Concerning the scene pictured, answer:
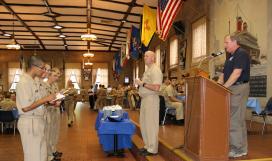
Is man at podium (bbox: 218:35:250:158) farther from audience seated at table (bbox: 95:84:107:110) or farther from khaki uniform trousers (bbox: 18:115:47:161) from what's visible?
audience seated at table (bbox: 95:84:107:110)

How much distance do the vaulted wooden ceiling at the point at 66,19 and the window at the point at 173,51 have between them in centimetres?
205

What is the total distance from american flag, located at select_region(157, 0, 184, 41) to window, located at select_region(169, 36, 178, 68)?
6.16m

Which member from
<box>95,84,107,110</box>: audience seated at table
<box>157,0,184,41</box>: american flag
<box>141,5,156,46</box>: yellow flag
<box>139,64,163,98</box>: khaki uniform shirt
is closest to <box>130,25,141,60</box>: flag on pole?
<box>141,5,156,46</box>: yellow flag

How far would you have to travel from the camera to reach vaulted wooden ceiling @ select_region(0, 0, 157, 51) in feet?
51.6

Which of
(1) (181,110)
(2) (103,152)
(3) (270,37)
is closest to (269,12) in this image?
(3) (270,37)

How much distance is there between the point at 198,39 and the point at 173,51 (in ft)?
12.2

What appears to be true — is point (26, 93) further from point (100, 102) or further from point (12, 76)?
point (12, 76)

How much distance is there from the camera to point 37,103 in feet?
12.1

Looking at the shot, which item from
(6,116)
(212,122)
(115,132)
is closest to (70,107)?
(6,116)

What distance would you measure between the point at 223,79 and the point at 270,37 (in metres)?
4.24

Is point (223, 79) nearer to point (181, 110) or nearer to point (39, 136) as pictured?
point (39, 136)

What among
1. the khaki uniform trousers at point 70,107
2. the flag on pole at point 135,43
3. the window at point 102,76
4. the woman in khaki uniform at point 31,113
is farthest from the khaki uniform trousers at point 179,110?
the window at point 102,76

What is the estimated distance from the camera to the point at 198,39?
13.3 m

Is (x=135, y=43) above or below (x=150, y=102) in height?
above
